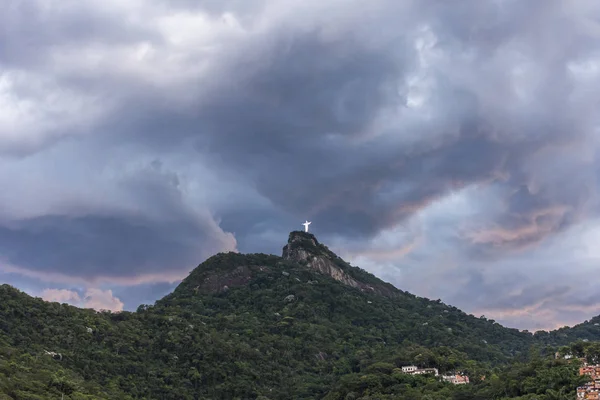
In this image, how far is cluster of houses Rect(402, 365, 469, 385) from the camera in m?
111

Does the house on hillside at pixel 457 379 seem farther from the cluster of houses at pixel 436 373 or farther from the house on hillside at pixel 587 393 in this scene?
the house on hillside at pixel 587 393

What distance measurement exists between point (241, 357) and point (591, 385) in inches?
2943

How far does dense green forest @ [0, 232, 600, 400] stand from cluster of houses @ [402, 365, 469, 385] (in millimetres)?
2598

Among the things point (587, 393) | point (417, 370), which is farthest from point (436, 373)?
point (587, 393)

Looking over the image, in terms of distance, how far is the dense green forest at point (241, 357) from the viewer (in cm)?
9369

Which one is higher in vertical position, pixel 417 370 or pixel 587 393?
pixel 417 370

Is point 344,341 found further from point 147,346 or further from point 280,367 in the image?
point 147,346

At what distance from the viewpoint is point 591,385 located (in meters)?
80.1

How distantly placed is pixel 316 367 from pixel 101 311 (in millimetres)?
51530

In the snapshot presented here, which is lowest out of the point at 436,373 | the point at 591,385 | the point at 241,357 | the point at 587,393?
the point at 587,393

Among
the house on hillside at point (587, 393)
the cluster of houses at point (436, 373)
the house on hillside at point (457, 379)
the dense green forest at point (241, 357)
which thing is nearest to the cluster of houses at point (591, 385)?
the house on hillside at point (587, 393)

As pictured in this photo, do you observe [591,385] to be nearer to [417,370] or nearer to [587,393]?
[587,393]

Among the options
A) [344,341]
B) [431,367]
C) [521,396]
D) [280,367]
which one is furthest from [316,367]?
[521,396]

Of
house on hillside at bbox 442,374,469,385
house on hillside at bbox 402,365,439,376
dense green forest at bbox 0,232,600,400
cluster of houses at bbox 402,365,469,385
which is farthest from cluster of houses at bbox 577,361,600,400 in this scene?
house on hillside at bbox 402,365,439,376
